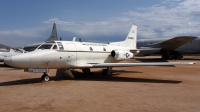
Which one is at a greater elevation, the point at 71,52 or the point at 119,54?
the point at 71,52

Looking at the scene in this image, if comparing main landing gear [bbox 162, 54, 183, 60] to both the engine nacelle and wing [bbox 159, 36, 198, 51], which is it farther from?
the engine nacelle

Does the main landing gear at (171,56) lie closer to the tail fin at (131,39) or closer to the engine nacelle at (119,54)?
the tail fin at (131,39)

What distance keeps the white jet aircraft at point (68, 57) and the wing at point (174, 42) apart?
52.6 feet

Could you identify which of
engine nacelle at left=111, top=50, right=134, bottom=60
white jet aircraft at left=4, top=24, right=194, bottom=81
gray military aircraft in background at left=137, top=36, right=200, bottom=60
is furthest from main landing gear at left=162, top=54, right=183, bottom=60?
engine nacelle at left=111, top=50, right=134, bottom=60

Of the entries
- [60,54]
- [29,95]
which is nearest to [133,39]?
[60,54]

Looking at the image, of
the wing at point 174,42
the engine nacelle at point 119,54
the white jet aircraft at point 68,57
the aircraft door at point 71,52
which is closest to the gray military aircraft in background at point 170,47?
the wing at point 174,42

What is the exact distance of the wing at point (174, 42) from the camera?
2827cm

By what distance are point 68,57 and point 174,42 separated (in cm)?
2299

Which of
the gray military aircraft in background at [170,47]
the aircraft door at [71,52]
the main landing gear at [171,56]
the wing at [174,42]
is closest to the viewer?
the aircraft door at [71,52]

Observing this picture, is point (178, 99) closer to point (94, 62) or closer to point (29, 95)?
point (29, 95)

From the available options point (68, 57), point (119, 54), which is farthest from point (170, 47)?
point (68, 57)

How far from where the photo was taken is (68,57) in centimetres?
1145

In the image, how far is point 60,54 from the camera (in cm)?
1107

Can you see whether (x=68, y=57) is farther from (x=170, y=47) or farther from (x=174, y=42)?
(x=170, y=47)
